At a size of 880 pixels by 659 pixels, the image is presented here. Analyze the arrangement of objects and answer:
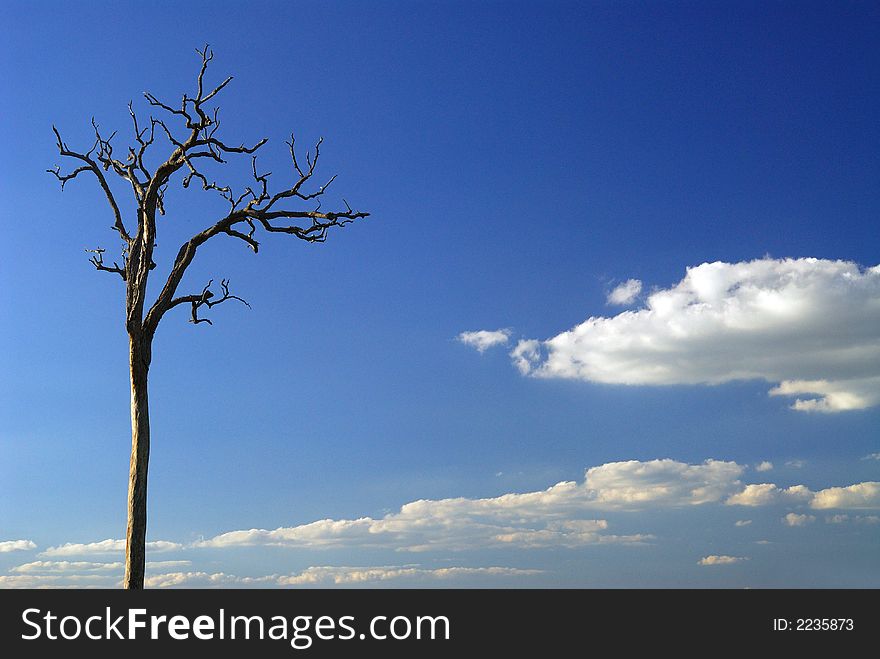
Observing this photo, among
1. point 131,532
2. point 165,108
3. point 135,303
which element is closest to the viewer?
point 131,532

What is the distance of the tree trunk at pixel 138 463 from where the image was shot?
13727 mm

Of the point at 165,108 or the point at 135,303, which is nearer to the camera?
the point at 135,303

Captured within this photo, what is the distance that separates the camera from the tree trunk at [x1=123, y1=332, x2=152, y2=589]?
13727 mm

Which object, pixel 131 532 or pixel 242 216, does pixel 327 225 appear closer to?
pixel 242 216

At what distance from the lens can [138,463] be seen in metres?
14.1
